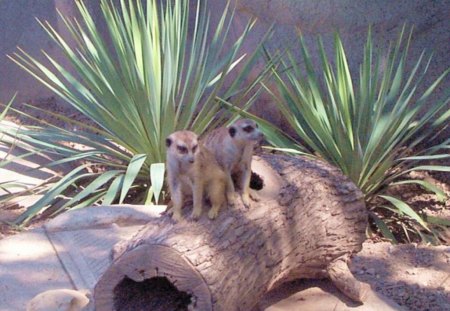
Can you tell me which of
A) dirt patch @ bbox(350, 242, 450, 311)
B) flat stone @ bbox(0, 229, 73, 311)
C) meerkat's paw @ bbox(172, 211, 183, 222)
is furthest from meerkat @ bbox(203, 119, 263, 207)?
dirt patch @ bbox(350, 242, 450, 311)

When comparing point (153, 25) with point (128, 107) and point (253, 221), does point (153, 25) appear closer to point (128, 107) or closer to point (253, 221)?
point (128, 107)

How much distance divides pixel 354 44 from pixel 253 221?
4.00 meters

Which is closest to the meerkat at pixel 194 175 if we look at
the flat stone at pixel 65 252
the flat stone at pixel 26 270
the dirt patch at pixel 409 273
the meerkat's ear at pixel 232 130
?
the meerkat's ear at pixel 232 130

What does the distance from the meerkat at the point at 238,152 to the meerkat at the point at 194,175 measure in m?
0.08

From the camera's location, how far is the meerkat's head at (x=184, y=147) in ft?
10.5

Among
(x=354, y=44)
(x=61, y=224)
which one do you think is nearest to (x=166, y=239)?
(x=61, y=224)

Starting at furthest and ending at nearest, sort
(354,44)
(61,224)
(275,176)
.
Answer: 1. (354,44)
2. (61,224)
3. (275,176)

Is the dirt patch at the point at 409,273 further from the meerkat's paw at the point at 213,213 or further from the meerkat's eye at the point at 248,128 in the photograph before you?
the meerkat's paw at the point at 213,213

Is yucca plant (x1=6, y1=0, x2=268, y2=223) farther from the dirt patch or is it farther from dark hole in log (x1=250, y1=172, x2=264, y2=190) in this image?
dark hole in log (x1=250, y1=172, x2=264, y2=190)

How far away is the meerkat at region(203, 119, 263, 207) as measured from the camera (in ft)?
11.1

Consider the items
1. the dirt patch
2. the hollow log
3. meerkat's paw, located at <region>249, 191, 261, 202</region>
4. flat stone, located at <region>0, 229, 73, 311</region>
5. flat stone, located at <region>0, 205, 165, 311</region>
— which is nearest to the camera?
the hollow log

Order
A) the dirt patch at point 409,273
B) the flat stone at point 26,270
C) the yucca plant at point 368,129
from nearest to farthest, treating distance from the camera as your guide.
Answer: the flat stone at point 26,270 → the dirt patch at point 409,273 → the yucca plant at point 368,129

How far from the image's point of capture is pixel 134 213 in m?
4.88

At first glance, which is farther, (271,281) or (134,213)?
(134,213)
